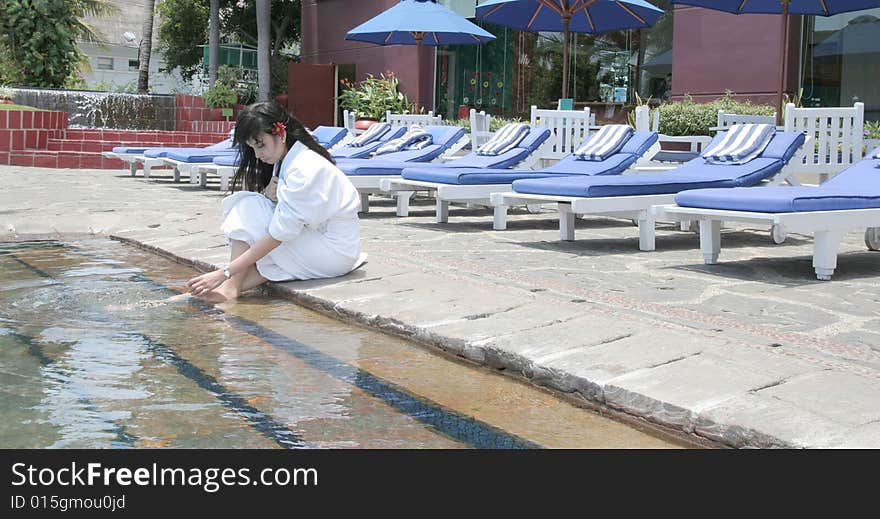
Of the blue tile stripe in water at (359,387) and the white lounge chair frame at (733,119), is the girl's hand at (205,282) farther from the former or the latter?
the white lounge chair frame at (733,119)

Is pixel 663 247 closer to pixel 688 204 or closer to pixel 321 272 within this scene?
pixel 688 204

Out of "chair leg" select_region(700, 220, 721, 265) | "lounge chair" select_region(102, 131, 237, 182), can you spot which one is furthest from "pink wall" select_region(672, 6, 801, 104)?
"chair leg" select_region(700, 220, 721, 265)

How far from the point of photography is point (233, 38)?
33.8 m

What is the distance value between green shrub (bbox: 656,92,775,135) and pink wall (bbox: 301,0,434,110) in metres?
8.57

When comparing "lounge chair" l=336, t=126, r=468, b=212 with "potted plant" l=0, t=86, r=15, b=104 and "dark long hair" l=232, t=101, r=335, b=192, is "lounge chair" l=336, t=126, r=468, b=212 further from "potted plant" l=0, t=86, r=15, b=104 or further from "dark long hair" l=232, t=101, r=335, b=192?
"potted plant" l=0, t=86, r=15, b=104

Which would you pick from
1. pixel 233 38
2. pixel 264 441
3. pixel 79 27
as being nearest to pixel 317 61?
pixel 79 27

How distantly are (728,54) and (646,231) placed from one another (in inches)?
328

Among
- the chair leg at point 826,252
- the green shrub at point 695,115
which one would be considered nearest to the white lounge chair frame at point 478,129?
the green shrub at point 695,115

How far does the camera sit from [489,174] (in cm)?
923

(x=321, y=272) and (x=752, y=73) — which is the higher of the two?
(x=752, y=73)

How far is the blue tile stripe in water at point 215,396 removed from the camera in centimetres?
325

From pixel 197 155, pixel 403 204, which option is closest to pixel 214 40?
pixel 197 155

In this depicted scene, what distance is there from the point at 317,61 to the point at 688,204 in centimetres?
1958

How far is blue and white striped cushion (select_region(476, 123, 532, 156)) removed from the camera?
33.2ft
